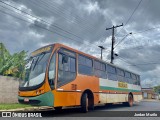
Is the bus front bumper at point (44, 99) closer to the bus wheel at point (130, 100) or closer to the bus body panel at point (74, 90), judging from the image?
the bus body panel at point (74, 90)

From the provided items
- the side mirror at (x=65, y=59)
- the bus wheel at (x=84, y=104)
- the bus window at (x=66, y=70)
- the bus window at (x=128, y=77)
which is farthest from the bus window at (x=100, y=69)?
the bus window at (x=128, y=77)

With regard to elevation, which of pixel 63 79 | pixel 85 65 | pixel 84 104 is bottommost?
pixel 84 104

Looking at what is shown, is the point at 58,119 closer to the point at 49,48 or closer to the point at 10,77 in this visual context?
the point at 49,48

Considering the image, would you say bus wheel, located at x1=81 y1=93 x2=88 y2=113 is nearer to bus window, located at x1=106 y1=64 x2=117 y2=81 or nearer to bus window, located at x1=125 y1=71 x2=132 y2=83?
bus window, located at x1=106 y1=64 x2=117 y2=81

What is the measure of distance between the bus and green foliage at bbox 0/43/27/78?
7628 mm

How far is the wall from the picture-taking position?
1644 cm

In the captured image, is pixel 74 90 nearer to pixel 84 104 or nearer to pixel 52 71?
pixel 84 104

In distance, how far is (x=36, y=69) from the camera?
9.59 m

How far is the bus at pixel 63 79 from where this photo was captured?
892 centimetres

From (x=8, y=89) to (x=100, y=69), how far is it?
27.2 feet

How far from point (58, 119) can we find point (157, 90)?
99168 mm

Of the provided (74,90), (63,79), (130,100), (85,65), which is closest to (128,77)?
(130,100)

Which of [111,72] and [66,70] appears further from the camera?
[111,72]

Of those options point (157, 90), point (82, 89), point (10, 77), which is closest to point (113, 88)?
point (82, 89)
